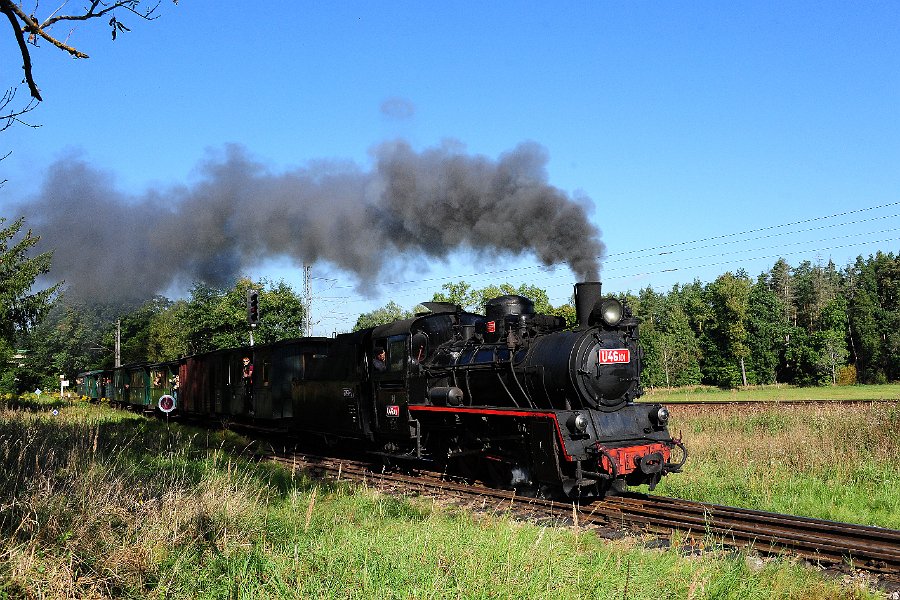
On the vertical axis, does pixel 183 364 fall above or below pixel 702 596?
above

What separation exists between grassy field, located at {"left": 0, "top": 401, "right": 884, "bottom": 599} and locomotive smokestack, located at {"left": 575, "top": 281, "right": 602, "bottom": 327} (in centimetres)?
379

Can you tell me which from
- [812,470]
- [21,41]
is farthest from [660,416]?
[21,41]

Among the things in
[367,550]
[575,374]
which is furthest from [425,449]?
[367,550]

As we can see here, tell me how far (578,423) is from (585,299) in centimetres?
209

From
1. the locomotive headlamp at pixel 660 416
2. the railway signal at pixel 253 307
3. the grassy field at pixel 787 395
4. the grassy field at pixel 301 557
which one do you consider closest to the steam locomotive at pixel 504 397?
the locomotive headlamp at pixel 660 416

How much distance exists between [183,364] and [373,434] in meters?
15.8

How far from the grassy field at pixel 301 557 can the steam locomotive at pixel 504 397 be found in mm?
2254

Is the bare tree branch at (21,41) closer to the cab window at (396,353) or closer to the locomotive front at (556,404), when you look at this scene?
the locomotive front at (556,404)

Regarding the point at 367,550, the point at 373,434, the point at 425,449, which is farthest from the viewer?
the point at 373,434

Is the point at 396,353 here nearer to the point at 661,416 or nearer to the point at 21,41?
the point at 661,416

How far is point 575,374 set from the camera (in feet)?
30.0

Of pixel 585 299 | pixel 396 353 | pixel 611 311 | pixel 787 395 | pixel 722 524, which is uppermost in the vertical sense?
pixel 585 299

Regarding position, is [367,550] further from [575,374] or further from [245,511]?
[575,374]

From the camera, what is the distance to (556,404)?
956 centimetres
